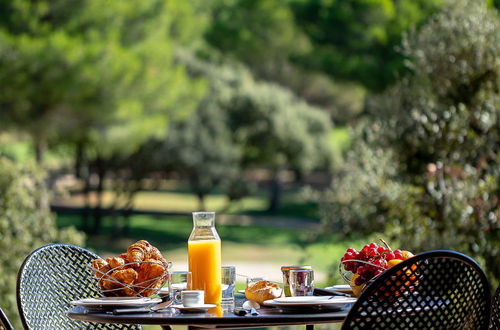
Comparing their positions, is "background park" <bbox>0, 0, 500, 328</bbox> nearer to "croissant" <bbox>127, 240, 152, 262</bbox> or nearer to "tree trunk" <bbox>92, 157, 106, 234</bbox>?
"tree trunk" <bbox>92, 157, 106, 234</bbox>

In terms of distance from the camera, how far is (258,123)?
22.9 meters

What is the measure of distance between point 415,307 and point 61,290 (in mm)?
1358

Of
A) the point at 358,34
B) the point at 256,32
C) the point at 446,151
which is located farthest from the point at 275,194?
the point at 446,151

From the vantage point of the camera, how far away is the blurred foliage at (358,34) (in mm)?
18953

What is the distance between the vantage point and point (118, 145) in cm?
1661

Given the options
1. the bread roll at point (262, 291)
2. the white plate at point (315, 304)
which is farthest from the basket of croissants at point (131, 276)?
the white plate at point (315, 304)

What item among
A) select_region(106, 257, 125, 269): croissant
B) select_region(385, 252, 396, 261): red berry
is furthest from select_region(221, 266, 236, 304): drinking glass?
select_region(385, 252, 396, 261): red berry

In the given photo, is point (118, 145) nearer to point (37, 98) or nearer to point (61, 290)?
point (37, 98)

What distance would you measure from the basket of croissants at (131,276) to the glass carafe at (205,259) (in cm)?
9

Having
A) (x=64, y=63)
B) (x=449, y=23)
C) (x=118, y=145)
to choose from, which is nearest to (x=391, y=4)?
(x=118, y=145)

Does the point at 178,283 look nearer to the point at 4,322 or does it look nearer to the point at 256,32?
the point at 4,322

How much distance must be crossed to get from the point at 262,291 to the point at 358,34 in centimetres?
1826

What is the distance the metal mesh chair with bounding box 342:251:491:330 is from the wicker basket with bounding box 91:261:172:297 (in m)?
0.65

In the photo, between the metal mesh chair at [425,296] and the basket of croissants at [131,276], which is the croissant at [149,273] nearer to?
the basket of croissants at [131,276]
